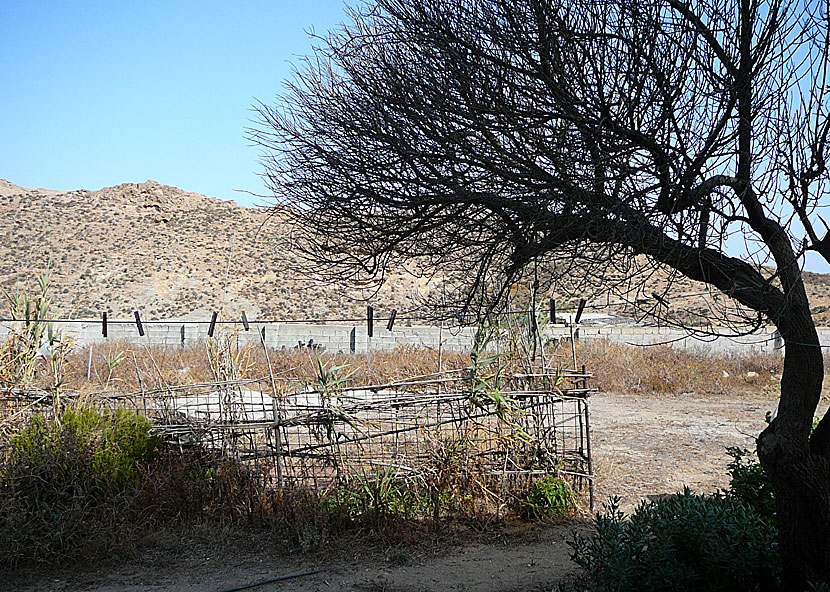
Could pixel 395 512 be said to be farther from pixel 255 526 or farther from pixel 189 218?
pixel 189 218

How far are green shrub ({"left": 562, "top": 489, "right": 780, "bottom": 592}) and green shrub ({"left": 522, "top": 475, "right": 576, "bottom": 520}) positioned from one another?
2142 millimetres

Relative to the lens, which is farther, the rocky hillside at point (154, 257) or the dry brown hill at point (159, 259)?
the rocky hillside at point (154, 257)

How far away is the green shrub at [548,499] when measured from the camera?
248 inches

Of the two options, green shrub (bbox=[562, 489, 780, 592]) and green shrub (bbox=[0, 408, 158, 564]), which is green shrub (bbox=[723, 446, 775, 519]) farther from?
green shrub (bbox=[0, 408, 158, 564])

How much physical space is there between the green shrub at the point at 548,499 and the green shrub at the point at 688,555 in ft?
7.03

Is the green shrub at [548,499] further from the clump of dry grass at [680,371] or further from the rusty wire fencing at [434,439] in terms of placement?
the clump of dry grass at [680,371]

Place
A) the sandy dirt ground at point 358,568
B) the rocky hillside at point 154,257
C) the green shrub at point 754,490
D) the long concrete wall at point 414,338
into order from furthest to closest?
the rocky hillside at point 154,257
the long concrete wall at point 414,338
the green shrub at point 754,490
the sandy dirt ground at point 358,568

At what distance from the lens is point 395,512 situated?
5992 millimetres

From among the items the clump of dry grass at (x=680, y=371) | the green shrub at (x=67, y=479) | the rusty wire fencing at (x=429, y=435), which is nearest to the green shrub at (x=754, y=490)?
the rusty wire fencing at (x=429, y=435)

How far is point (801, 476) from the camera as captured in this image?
3.79 meters

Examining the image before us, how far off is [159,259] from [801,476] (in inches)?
1687

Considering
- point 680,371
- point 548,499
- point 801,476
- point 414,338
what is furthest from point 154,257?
point 801,476

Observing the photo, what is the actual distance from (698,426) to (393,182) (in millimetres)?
8811

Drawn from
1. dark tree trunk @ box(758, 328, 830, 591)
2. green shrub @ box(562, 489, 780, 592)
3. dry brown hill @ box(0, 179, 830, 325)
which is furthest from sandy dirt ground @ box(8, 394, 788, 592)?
dry brown hill @ box(0, 179, 830, 325)
